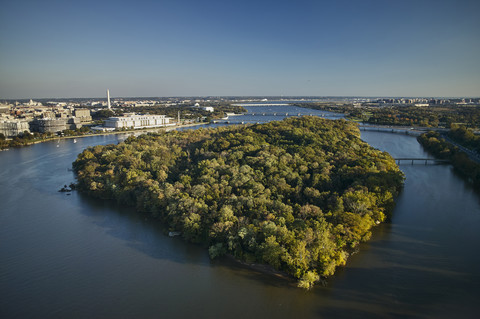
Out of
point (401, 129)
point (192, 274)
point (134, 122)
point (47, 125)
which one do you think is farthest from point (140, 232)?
point (401, 129)

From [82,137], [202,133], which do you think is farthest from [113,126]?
[202,133]

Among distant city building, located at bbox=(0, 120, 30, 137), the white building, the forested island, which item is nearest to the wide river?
the forested island

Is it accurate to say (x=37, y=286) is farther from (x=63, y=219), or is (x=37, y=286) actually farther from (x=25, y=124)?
(x=25, y=124)

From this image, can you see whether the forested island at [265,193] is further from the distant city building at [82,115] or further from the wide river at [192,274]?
the distant city building at [82,115]

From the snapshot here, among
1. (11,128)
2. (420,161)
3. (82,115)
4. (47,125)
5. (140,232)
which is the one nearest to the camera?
(140,232)

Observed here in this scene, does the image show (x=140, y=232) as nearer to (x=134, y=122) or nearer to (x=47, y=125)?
(x=47, y=125)

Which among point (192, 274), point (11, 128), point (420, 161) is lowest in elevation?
point (192, 274)
